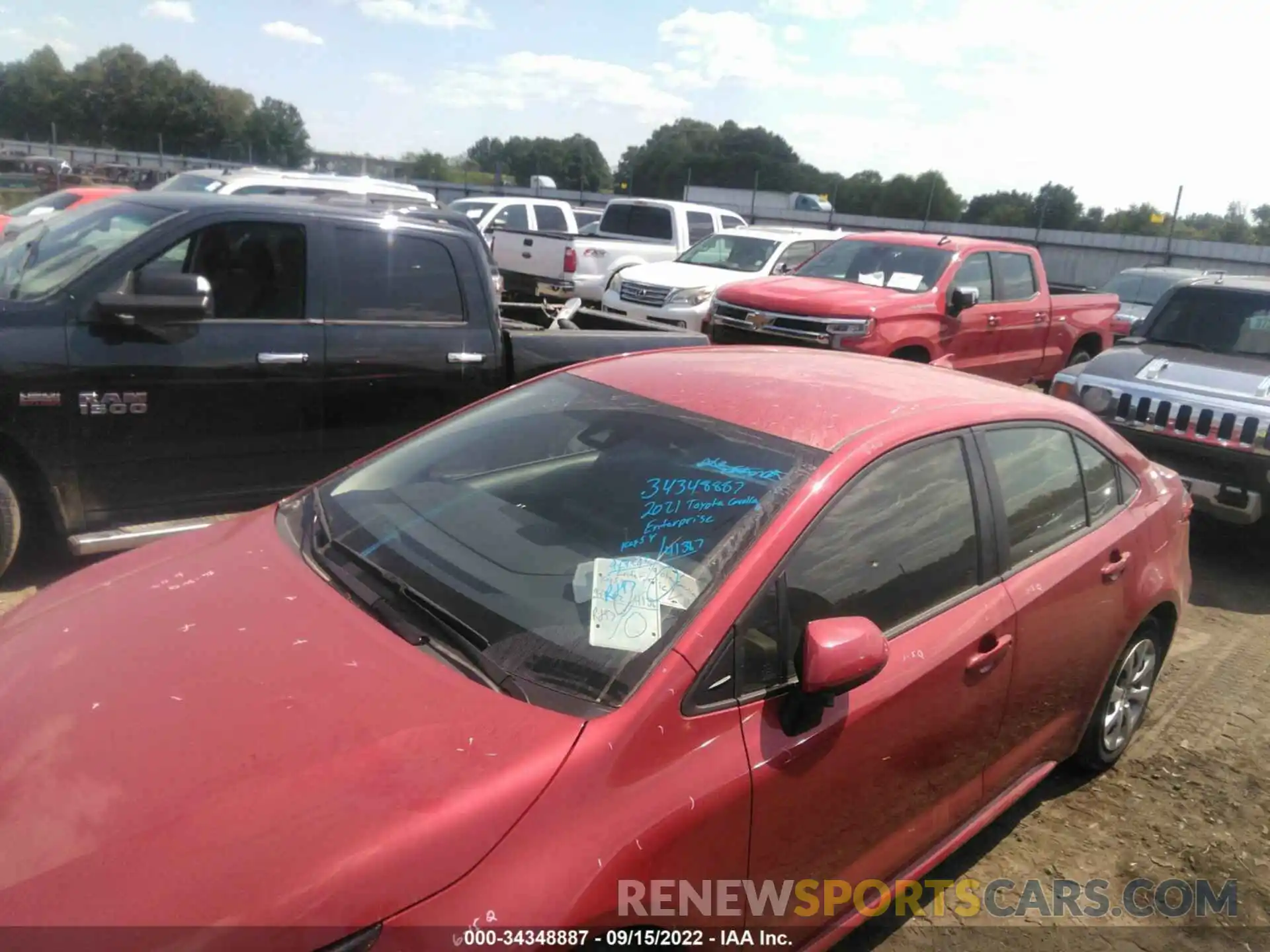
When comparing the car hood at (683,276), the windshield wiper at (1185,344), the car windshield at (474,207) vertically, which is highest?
the car windshield at (474,207)

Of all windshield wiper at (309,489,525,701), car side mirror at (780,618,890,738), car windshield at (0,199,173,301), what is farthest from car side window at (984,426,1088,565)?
car windshield at (0,199,173,301)

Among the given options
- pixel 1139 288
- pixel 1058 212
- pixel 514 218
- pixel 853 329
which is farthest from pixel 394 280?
pixel 1058 212

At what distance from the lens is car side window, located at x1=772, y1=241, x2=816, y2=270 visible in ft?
41.0

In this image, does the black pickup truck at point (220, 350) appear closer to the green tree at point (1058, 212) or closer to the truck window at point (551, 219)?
the truck window at point (551, 219)

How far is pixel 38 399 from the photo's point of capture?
4.21 meters

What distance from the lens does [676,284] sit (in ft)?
37.7

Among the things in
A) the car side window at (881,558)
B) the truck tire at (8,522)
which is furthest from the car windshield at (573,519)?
the truck tire at (8,522)

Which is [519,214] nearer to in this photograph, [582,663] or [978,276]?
[978,276]

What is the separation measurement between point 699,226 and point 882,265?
6.83m

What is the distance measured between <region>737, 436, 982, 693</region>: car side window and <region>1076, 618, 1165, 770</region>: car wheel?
49.0 inches

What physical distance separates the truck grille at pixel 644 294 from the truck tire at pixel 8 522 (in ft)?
26.8

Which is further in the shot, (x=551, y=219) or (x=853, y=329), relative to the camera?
(x=551, y=219)

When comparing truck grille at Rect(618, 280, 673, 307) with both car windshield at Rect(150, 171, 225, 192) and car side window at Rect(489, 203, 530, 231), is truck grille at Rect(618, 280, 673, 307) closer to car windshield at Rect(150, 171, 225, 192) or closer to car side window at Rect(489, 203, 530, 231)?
car windshield at Rect(150, 171, 225, 192)

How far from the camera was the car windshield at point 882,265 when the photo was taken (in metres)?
9.22
